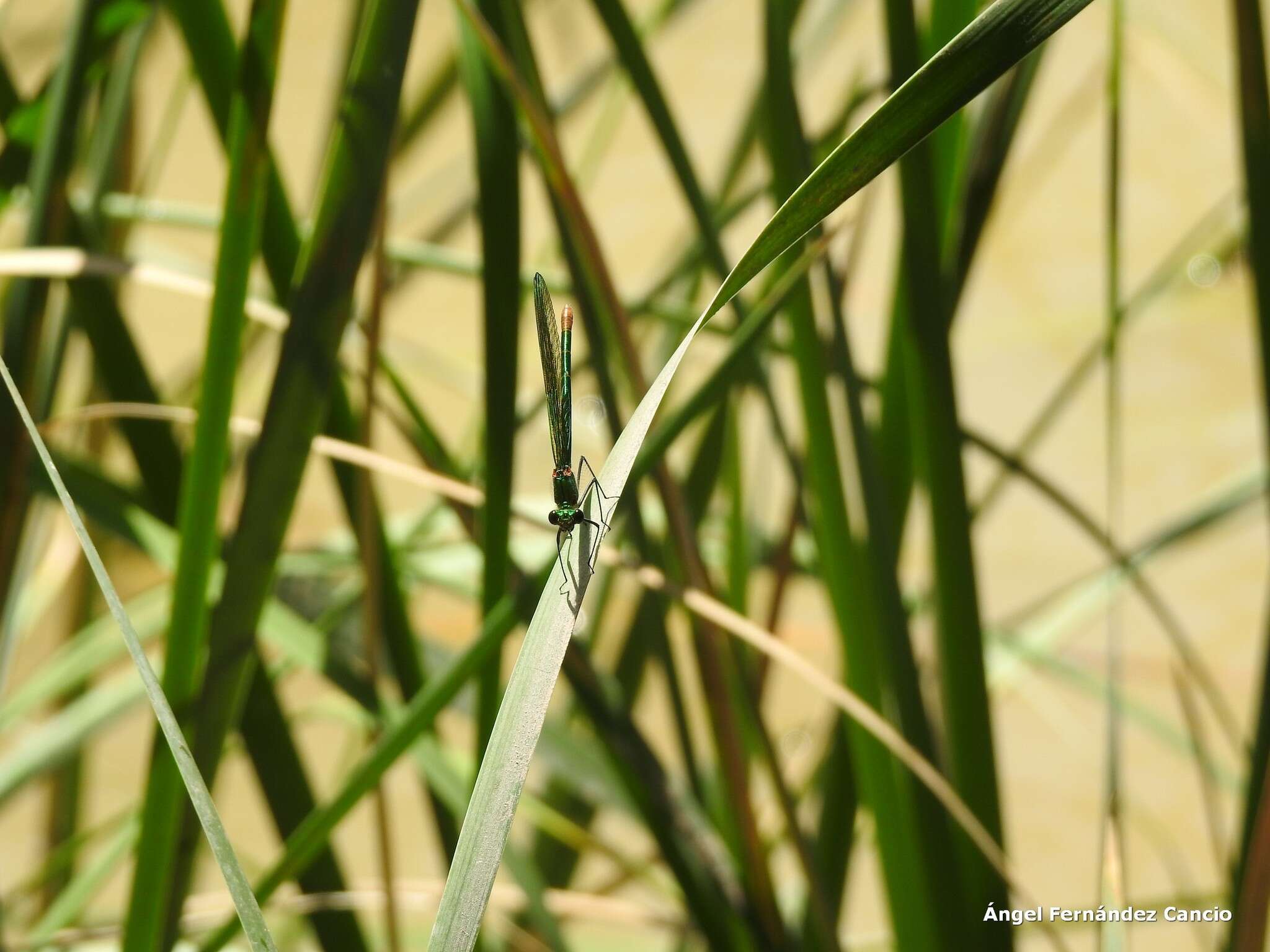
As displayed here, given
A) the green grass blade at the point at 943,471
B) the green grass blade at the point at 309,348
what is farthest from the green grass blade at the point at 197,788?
the green grass blade at the point at 943,471

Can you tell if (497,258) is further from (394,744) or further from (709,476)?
(709,476)

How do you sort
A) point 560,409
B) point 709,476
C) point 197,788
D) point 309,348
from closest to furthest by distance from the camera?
point 197,788, point 309,348, point 560,409, point 709,476

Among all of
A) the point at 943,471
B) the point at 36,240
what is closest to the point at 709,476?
the point at 943,471

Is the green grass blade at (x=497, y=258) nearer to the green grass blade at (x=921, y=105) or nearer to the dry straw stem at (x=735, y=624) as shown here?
the dry straw stem at (x=735, y=624)

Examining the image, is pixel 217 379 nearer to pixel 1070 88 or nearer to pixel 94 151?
pixel 94 151

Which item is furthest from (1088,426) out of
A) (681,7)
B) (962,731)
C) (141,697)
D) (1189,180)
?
(141,697)

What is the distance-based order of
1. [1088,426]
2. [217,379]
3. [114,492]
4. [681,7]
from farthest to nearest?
[1088,426], [681,7], [114,492], [217,379]
